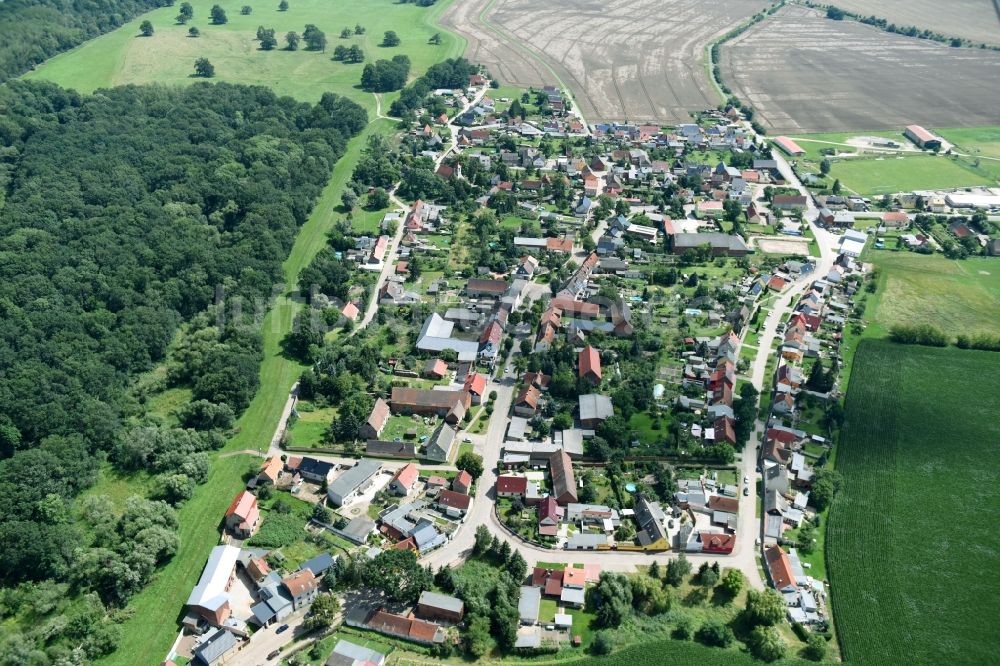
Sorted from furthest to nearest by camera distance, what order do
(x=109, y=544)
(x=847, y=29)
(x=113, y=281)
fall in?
(x=847, y=29), (x=113, y=281), (x=109, y=544)

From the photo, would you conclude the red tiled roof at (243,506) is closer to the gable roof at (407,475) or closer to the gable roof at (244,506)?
the gable roof at (244,506)

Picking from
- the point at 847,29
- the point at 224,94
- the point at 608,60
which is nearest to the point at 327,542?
the point at 224,94

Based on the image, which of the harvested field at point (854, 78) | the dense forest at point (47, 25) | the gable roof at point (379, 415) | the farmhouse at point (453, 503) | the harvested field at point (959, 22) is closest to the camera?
the farmhouse at point (453, 503)

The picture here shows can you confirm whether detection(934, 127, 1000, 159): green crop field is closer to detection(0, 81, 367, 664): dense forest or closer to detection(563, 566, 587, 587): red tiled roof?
detection(0, 81, 367, 664): dense forest

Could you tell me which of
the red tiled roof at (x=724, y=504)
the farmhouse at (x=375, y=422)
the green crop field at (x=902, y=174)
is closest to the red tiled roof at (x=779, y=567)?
the red tiled roof at (x=724, y=504)

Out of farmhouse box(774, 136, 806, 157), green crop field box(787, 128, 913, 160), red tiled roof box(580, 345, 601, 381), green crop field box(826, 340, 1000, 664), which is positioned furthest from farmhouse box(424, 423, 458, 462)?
green crop field box(787, 128, 913, 160)

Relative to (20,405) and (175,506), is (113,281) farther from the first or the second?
(175,506)
